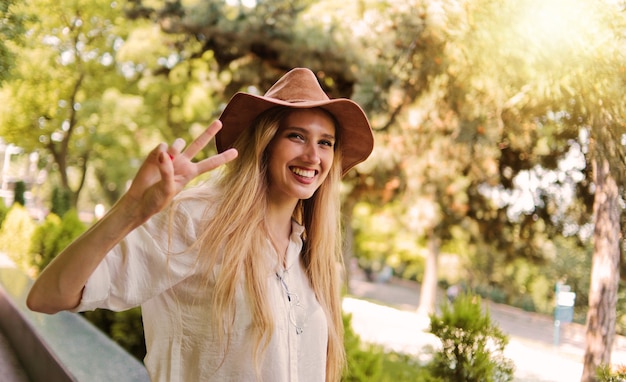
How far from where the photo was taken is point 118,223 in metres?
0.90

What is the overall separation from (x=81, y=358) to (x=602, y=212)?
8.54 feet

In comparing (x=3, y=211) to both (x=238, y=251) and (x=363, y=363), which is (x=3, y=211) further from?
(x=238, y=251)

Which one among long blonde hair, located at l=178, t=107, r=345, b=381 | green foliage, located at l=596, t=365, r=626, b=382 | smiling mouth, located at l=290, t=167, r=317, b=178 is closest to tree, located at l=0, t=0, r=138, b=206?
long blonde hair, located at l=178, t=107, r=345, b=381

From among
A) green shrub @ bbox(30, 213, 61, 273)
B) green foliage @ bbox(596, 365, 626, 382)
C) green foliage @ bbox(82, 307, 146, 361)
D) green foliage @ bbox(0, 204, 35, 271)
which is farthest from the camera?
green foliage @ bbox(0, 204, 35, 271)

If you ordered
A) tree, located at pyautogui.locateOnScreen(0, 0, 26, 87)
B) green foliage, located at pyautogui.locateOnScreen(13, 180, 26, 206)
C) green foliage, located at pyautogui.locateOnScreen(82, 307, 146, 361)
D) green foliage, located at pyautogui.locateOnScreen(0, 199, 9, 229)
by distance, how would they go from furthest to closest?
1. green foliage, located at pyautogui.locateOnScreen(13, 180, 26, 206)
2. green foliage, located at pyautogui.locateOnScreen(0, 199, 9, 229)
3. green foliage, located at pyautogui.locateOnScreen(82, 307, 146, 361)
4. tree, located at pyautogui.locateOnScreen(0, 0, 26, 87)

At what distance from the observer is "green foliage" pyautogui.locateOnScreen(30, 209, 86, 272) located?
6.84 metres

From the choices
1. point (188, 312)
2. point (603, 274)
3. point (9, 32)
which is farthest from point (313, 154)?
point (9, 32)

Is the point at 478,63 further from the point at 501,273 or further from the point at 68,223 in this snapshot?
the point at 68,223

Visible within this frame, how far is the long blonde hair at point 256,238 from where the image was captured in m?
1.28

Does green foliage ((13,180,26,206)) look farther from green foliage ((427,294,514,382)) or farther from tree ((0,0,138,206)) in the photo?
green foliage ((427,294,514,382))

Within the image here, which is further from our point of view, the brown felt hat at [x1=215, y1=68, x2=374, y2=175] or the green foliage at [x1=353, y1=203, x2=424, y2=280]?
the green foliage at [x1=353, y1=203, x2=424, y2=280]

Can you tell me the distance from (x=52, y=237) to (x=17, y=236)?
1.16 metres

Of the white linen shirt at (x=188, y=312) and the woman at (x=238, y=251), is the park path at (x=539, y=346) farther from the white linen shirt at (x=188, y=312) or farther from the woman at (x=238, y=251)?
the white linen shirt at (x=188, y=312)

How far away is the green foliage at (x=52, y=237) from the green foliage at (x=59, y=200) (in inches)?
173
